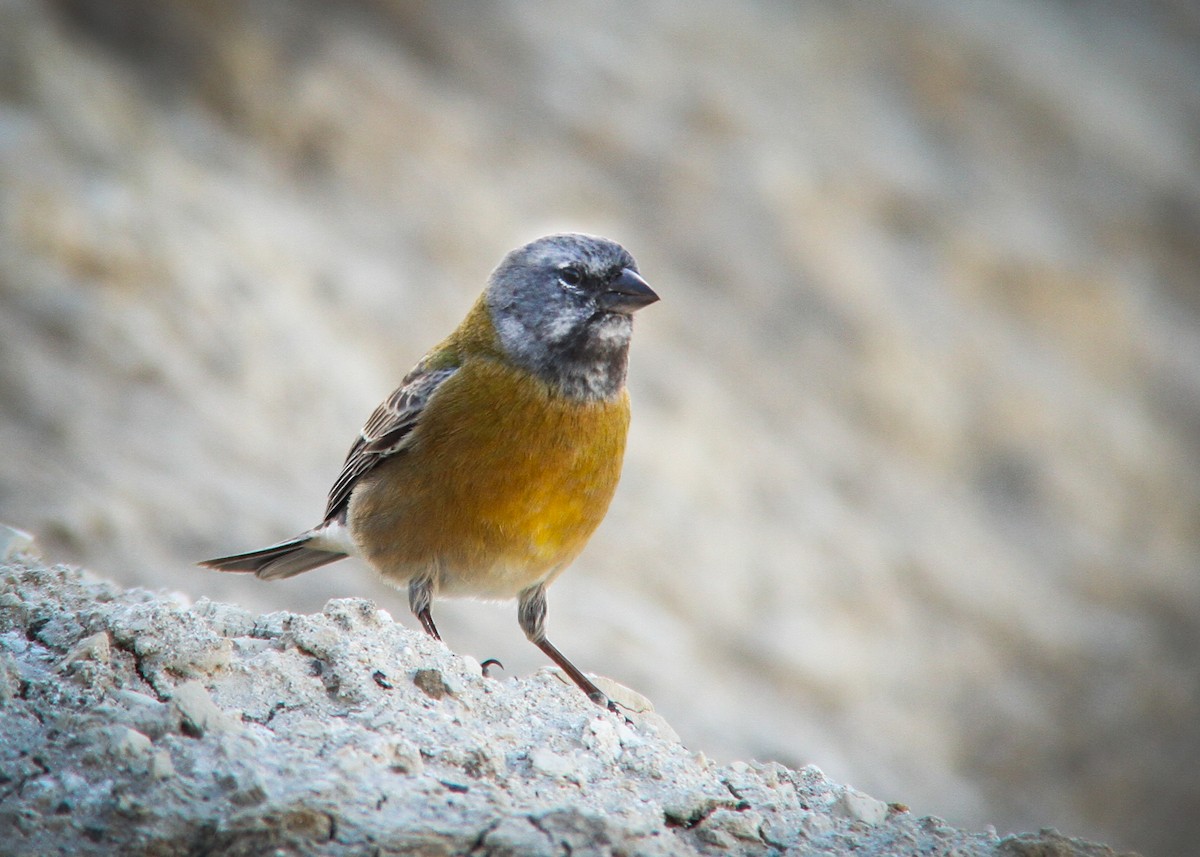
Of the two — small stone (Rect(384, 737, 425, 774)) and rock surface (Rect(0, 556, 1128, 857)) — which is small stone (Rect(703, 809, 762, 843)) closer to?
rock surface (Rect(0, 556, 1128, 857))

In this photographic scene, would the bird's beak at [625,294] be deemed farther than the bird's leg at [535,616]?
No

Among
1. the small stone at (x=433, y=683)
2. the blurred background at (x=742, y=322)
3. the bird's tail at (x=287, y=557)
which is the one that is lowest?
the small stone at (x=433, y=683)

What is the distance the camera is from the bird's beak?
15.1ft

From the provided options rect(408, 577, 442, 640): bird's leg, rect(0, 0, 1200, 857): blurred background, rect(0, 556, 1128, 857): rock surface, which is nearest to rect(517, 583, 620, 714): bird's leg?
rect(408, 577, 442, 640): bird's leg

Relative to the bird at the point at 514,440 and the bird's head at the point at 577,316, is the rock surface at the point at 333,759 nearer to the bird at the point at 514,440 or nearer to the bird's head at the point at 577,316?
the bird at the point at 514,440

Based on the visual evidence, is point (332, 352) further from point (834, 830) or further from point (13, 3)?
point (834, 830)

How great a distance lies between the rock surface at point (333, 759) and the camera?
8.39 ft

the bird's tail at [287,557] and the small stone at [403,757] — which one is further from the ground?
the bird's tail at [287,557]

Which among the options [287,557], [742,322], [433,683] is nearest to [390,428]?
[287,557]

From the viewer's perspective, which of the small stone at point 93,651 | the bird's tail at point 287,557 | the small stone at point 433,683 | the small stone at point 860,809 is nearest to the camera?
the small stone at point 93,651

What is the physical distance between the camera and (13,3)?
988cm

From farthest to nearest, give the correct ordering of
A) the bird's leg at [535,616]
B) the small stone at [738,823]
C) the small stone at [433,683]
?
the bird's leg at [535,616]
the small stone at [433,683]
the small stone at [738,823]

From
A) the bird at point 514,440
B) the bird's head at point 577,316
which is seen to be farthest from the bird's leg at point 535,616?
the bird's head at point 577,316

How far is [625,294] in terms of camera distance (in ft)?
15.2
